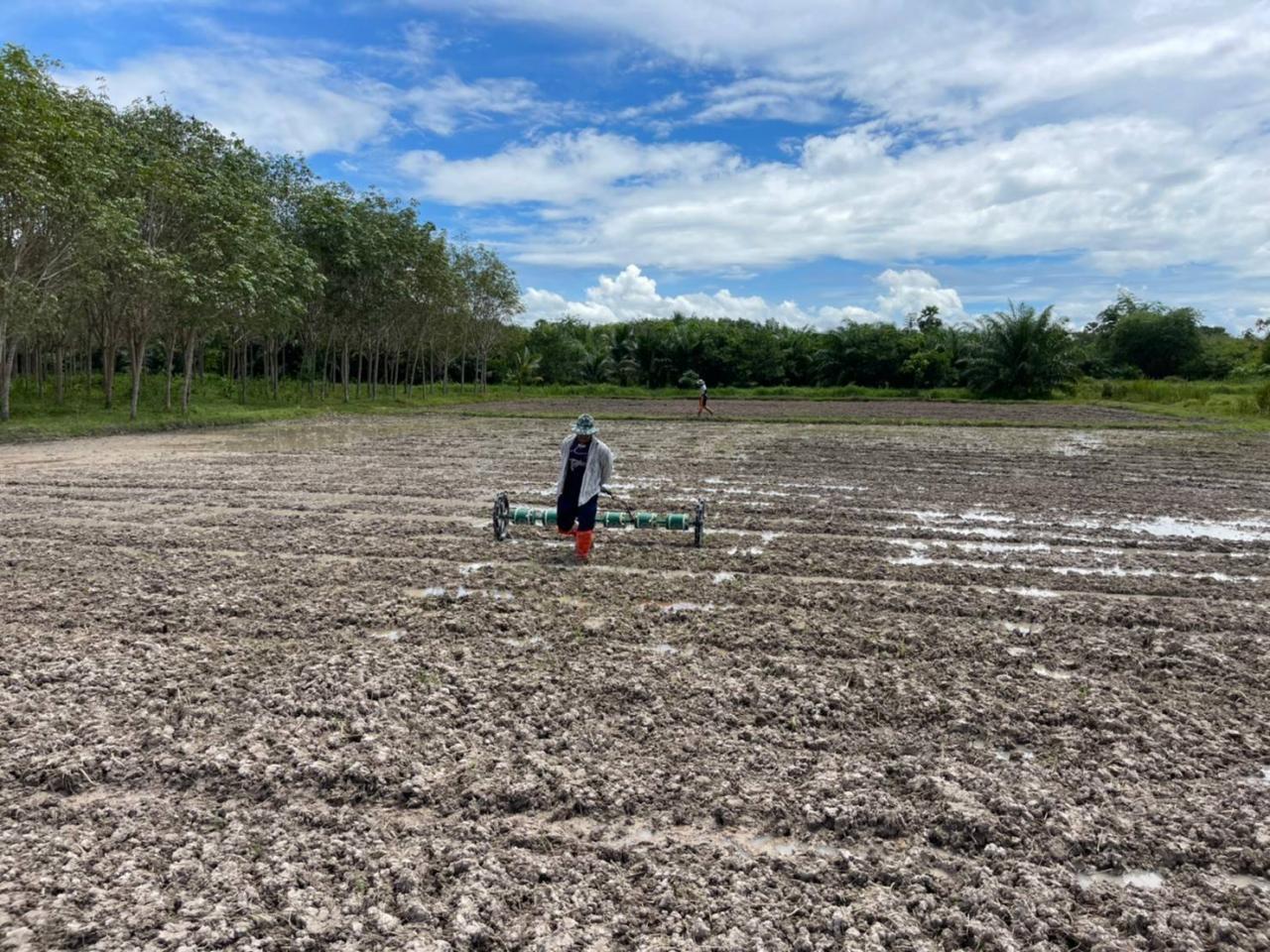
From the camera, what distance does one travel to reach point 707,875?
3.55m

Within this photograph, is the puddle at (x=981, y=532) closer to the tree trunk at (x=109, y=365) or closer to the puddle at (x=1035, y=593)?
the puddle at (x=1035, y=593)

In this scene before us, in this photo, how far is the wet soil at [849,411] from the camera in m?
32.3

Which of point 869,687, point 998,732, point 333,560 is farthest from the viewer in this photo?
point 333,560

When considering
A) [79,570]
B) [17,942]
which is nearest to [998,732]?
[17,942]

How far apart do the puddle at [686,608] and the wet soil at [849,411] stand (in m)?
25.1

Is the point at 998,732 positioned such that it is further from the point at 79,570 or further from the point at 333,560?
the point at 79,570

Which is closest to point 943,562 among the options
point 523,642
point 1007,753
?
point 1007,753

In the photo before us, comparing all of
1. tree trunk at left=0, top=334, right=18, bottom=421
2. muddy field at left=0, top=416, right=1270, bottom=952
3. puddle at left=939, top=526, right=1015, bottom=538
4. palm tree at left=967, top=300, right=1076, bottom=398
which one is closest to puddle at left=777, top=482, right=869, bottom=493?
puddle at left=939, top=526, right=1015, bottom=538

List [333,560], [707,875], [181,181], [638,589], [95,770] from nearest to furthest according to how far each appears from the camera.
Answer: [707,875]
[95,770]
[638,589]
[333,560]
[181,181]

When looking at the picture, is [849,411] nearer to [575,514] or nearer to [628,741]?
[575,514]

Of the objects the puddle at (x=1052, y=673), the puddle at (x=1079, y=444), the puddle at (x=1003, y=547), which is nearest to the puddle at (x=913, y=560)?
the puddle at (x=1003, y=547)

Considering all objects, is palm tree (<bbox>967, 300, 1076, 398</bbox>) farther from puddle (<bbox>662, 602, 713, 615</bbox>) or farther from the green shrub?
puddle (<bbox>662, 602, 713, 615</bbox>)

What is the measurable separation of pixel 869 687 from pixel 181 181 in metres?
26.1

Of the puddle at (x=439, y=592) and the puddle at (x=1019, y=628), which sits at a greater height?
the puddle at (x=1019, y=628)
